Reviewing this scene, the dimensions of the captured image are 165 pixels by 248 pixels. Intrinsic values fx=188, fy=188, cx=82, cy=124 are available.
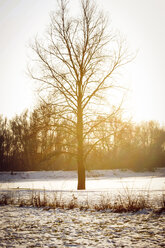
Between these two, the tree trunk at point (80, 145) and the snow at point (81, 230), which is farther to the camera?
the tree trunk at point (80, 145)

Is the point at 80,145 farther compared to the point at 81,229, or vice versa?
the point at 80,145

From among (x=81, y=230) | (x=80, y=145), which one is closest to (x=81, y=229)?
(x=81, y=230)

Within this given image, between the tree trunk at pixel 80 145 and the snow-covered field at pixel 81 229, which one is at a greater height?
the tree trunk at pixel 80 145

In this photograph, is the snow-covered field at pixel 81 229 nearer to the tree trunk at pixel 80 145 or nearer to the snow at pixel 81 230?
the snow at pixel 81 230

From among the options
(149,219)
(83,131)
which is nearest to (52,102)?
(83,131)

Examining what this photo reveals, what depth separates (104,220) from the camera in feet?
13.5

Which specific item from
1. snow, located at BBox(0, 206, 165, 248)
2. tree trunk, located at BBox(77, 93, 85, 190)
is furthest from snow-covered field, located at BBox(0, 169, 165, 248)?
tree trunk, located at BBox(77, 93, 85, 190)

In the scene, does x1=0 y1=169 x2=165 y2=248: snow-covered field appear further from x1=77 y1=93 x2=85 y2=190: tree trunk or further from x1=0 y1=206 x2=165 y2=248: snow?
x1=77 y1=93 x2=85 y2=190: tree trunk

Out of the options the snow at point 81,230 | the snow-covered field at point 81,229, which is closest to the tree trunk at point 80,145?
the snow-covered field at point 81,229

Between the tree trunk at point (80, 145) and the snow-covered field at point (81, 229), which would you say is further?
the tree trunk at point (80, 145)

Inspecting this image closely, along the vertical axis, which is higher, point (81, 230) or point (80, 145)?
point (80, 145)

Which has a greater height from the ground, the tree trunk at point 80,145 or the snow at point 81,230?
the tree trunk at point 80,145

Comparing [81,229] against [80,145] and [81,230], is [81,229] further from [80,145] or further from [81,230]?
[80,145]

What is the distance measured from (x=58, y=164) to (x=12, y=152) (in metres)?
11.3
